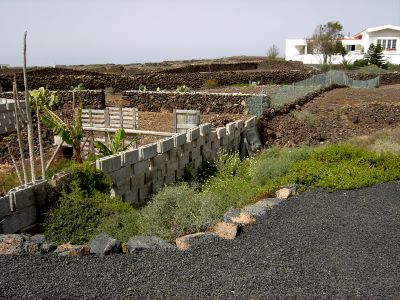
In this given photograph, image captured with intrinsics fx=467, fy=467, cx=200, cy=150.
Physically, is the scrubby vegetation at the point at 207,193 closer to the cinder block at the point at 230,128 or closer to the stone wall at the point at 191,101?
the cinder block at the point at 230,128

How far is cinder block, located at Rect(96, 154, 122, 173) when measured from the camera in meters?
8.33

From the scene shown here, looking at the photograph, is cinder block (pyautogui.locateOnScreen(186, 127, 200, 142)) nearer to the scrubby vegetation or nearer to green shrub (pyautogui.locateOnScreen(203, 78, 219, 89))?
the scrubby vegetation

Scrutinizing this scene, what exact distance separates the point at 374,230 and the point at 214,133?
7045 millimetres

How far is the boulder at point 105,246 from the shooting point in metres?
5.83

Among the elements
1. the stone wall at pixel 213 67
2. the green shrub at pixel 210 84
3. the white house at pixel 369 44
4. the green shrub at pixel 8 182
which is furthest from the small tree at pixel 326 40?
the green shrub at pixel 8 182

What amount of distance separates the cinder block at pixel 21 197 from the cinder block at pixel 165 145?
346cm

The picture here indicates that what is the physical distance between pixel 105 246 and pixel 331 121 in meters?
14.0

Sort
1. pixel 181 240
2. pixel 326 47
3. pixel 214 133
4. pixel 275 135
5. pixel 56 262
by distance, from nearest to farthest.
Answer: pixel 56 262, pixel 181 240, pixel 214 133, pixel 275 135, pixel 326 47

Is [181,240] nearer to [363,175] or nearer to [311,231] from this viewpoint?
[311,231]

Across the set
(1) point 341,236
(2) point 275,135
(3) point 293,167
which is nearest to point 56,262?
(1) point 341,236

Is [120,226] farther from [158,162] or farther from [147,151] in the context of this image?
[158,162]

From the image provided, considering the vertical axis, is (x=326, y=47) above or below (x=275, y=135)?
above

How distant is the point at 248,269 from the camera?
5.34 m

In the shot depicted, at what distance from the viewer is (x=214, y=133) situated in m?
13.2
